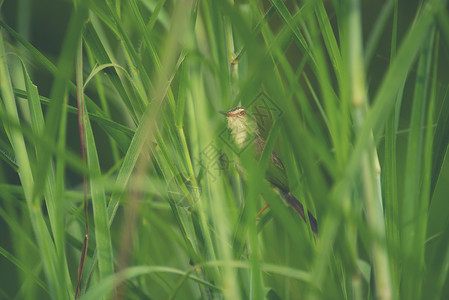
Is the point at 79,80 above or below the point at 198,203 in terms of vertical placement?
above

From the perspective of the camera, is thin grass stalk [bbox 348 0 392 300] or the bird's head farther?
the bird's head

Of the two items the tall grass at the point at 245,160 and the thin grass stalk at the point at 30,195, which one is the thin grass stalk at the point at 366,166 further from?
the thin grass stalk at the point at 30,195

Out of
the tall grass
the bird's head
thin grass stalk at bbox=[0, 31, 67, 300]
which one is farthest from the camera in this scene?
the bird's head

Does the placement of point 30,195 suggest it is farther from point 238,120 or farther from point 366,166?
point 238,120

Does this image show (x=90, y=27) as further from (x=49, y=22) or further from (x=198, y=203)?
(x=49, y=22)

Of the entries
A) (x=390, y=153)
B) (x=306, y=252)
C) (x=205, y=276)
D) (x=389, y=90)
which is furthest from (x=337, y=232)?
(x=205, y=276)

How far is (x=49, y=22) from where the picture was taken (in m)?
2.50

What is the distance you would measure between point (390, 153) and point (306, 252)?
0.85 feet

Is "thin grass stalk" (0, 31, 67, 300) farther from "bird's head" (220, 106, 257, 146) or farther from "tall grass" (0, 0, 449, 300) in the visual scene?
"bird's head" (220, 106, 257, 146)

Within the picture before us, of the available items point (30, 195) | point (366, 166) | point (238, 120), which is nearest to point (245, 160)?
point (366, 166)

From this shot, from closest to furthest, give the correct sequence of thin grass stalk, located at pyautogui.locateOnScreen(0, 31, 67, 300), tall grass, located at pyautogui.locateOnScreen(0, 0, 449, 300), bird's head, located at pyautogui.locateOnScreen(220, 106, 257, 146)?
1. tall grass, located at pyautogui.locateOnScreen(0, 0, 449, 300)
2. thin grass stalk, located at pyautogui.locateOnScreen(0, 31, 67, 300)
3. bird's head, located at pyautogui.locateOnScreen(220, 106, 257, 146)

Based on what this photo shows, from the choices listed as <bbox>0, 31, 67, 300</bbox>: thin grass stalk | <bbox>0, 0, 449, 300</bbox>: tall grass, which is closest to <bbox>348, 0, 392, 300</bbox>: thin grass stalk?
<bbox>0, 0, 449, 300</bbox>: tall grass

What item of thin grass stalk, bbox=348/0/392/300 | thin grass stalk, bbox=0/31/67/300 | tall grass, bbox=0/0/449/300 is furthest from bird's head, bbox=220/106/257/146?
thin grass stalk, bbox=348/0/392/300

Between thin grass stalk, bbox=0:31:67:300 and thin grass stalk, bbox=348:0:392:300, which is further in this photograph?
thin grass stalk, bbox=0:31:67:300
